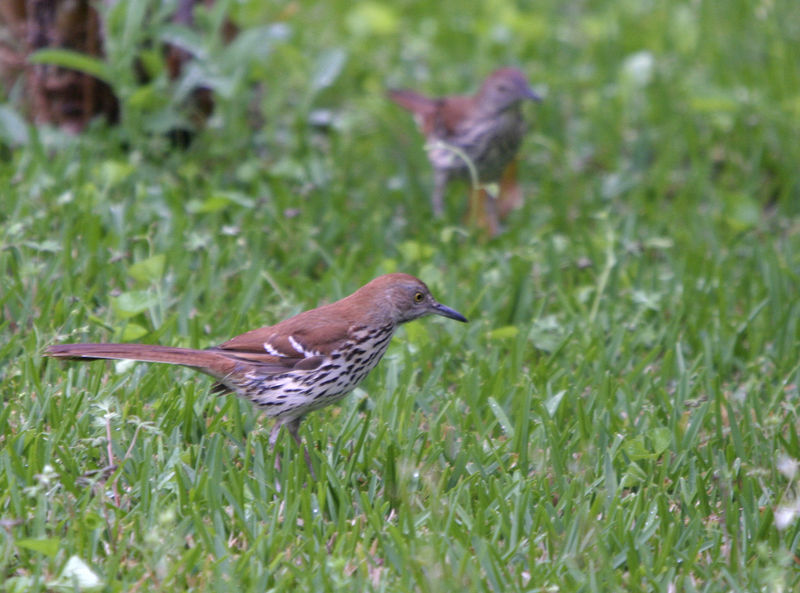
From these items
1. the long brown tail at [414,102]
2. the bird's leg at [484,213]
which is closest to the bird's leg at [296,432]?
the bird's leg at [484,213]

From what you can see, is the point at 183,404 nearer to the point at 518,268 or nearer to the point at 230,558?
the point at 230,558

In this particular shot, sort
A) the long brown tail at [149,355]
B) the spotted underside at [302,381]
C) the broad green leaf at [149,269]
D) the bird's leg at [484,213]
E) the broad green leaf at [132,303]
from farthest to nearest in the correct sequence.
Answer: the bird's leg at [484,213], the broad green leaf at [149,269], the broad green leaf at [132,303], the spotted underside at [302,381], the long brown tail at [149,355]

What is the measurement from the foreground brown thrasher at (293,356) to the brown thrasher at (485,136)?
7.70 ft

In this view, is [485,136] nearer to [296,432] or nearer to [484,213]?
[484,213]

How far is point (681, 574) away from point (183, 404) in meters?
1.89

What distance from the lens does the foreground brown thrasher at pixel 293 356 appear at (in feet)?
12.6

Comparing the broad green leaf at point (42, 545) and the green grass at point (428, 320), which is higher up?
the broad green leaf at point (42, 545)

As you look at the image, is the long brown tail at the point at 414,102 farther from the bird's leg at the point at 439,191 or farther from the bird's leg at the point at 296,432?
the bird's leg at the point at 296,432

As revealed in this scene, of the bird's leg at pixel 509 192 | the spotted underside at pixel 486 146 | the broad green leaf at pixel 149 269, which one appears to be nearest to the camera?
the broad green leaf at pixel 149 269

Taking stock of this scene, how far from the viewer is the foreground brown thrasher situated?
12.6 ft

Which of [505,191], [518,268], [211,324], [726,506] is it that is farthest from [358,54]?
[726,506]

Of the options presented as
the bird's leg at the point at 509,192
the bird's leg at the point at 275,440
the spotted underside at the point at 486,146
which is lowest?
the bird's leg at the point at 509,192

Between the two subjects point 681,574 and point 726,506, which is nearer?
point 681,574

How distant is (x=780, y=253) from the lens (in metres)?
6.21
